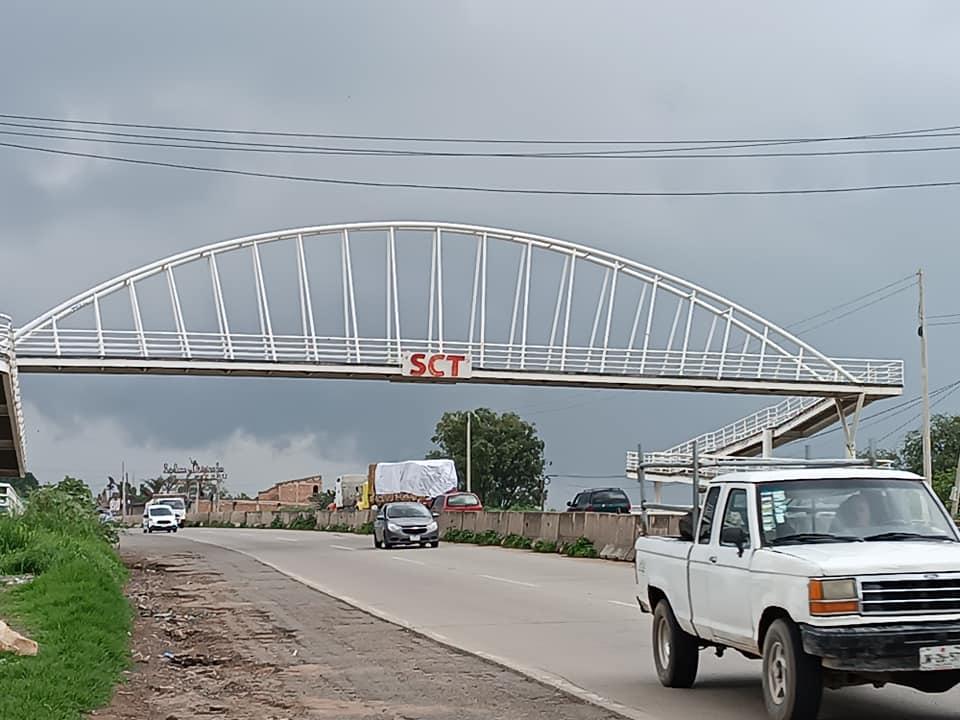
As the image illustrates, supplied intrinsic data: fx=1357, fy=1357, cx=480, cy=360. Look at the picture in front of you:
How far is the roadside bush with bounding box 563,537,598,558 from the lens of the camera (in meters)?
35.1

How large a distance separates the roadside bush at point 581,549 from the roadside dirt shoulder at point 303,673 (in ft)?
47.6

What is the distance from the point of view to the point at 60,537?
2477 cm

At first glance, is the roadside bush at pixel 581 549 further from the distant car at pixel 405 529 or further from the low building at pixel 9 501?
the low building at pixel 9 501

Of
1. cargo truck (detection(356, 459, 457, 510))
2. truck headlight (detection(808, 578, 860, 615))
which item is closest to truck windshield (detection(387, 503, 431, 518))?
cargo truck (detection(356, 459, 457, 510))

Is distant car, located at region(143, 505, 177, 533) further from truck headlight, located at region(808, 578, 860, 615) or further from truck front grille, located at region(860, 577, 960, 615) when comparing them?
truck front grille, located at region(860, 577, 960, 615)

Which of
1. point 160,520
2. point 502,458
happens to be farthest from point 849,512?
point 502,458

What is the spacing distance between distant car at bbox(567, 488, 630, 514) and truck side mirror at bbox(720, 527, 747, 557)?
4063cm

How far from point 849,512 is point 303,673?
565 cm

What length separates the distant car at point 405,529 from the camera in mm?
42438

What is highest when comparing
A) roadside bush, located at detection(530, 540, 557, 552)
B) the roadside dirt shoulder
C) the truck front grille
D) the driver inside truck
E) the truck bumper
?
the driver inside truck

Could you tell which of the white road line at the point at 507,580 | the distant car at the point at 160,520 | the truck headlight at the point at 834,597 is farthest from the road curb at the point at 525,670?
the distant car at the point at 160,520

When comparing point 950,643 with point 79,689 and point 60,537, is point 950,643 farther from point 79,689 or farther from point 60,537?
point 60,537

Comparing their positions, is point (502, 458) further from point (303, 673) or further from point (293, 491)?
point (303, 673)

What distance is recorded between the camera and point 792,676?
8805 mm
